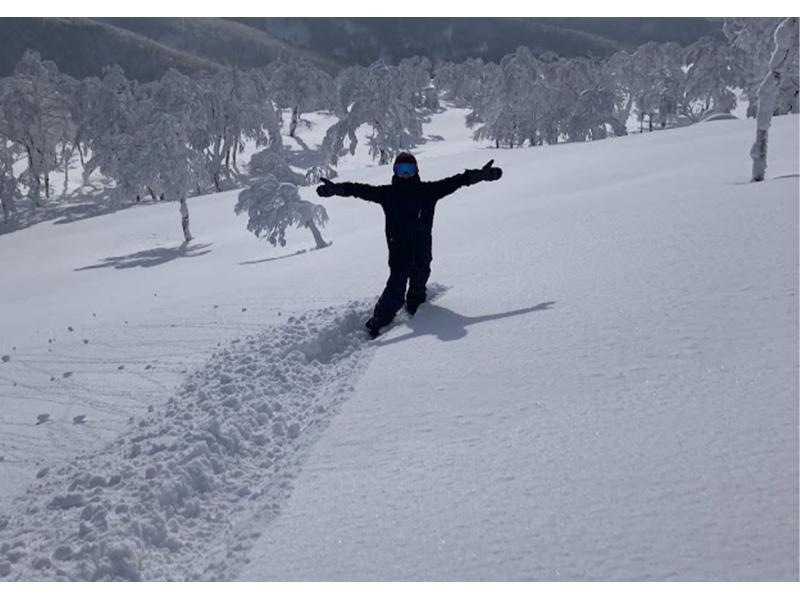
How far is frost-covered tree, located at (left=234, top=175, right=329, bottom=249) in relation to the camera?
1953cm

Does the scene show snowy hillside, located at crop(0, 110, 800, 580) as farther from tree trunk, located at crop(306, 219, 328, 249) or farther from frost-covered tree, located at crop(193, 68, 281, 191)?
frost-covered tree, located at crop(193, 68, 281, 191)

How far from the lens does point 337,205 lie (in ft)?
83.5

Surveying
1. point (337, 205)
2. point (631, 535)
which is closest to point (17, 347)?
point (631, 535)

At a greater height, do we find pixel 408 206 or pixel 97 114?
pixel 97 114

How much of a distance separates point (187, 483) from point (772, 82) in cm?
1287

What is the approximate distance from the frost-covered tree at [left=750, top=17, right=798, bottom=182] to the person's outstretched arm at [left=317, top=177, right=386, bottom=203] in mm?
8171

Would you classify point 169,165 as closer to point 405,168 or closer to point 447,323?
point 405,168

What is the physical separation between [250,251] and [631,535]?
64.0 feet

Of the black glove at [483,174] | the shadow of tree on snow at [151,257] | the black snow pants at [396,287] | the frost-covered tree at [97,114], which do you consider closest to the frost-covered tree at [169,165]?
the shadow of tree on snow at [151,257]

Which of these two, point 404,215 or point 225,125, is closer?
point 404,215

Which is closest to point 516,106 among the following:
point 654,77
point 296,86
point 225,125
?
point 654,77

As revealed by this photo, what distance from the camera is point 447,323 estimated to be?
5.70 meters

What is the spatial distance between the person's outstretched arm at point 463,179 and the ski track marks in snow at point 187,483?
1.85 m

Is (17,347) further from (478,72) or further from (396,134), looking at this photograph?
(478,72)
